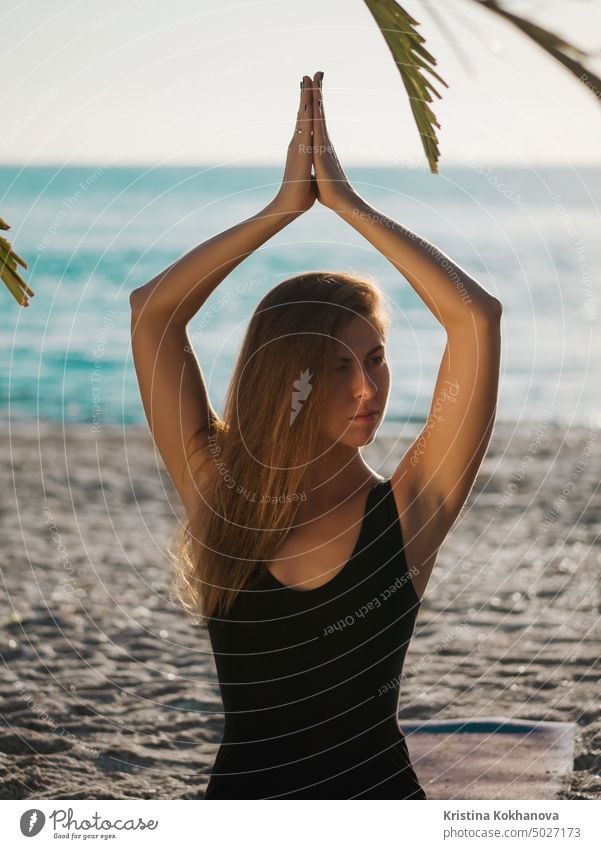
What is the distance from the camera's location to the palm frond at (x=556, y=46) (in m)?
2.40

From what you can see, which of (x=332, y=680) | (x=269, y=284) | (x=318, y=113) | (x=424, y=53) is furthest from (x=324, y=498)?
(x=269, y=284)

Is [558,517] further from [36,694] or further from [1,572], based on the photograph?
[36,694]

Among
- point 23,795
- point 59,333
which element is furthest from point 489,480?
point 59,333

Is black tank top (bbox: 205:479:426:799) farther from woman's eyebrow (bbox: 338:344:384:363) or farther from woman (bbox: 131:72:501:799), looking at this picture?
woman's eyebrow (bbox: 338:344:384:363)

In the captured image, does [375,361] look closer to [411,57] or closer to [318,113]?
[318,113]

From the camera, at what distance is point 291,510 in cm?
231

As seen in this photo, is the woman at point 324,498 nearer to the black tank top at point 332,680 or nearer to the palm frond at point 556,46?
the black tank top at point 332,680

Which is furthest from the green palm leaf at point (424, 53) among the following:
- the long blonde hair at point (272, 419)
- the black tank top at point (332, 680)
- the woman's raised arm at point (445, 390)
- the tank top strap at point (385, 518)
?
the black tank top at point (332, 680)

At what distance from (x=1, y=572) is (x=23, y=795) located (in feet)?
11.6

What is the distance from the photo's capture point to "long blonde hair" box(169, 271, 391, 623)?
7.38 ft

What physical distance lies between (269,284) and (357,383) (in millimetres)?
21353

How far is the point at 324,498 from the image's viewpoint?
2309 millimetres

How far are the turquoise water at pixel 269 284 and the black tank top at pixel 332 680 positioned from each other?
11.8 feet

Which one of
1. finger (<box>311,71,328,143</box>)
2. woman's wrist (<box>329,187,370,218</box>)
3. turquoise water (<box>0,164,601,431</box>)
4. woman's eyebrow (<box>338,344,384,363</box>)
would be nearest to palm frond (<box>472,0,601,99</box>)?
finger (<box>311,71,328,143</box>)
